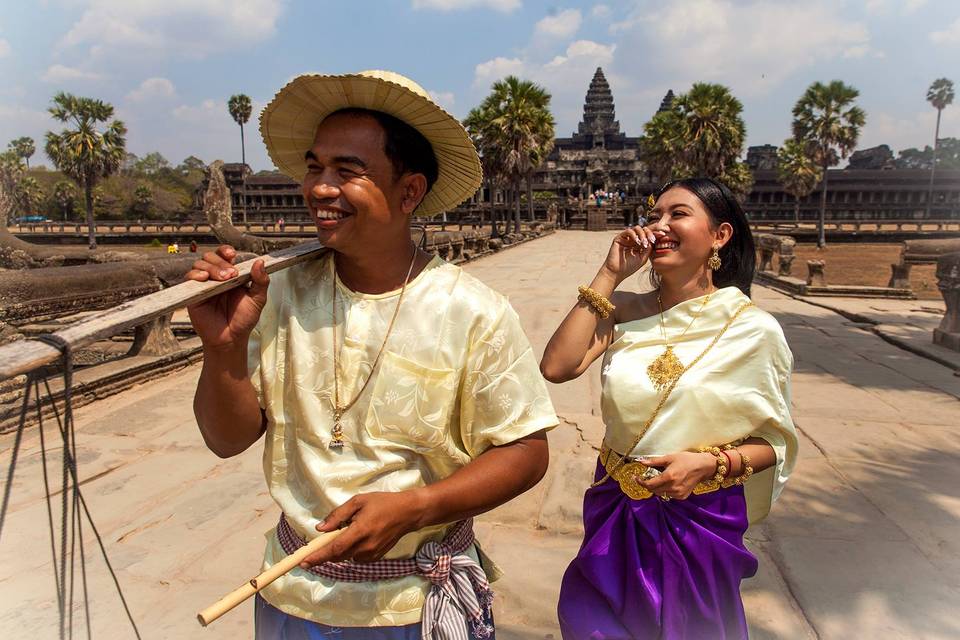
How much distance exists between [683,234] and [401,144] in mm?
905

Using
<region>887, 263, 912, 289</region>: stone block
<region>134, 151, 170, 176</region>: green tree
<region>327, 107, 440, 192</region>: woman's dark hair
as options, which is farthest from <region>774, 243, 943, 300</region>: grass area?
<region>134, 151, 170, 176</region>: green tree

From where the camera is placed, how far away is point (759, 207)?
5675 cm

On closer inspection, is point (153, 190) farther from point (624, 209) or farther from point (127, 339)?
point (127, 339)

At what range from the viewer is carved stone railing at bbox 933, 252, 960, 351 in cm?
729

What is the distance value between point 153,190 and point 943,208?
78742 millimetres

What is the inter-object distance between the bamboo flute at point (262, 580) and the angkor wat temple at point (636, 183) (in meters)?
52.1

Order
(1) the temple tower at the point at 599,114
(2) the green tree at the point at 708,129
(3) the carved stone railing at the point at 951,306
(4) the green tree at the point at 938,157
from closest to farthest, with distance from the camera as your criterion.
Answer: (3) the carved stone railing at the point at 951,306, (2) the green tree at the point at 708,129, (1) the temple tower at the point at 599,114, (4) the green tree at the point at 938,157

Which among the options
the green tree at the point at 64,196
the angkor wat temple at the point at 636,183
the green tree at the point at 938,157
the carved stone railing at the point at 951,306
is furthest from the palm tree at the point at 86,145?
the green tree at the point at 938,157

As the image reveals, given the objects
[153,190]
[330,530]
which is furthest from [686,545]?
[153,190]

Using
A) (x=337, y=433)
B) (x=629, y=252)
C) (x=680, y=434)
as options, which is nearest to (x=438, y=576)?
(x=337, y=433)

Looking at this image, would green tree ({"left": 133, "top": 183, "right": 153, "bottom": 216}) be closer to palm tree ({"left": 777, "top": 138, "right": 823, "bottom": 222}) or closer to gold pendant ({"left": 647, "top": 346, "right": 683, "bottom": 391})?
palm tree ({"left": 777, "top": 138, "right": 823, "bottom": 222})

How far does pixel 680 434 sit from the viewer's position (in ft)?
5.61

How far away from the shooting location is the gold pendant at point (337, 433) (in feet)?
4.17

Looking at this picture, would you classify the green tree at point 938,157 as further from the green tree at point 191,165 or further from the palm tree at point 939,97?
the green tree at point 191,165
